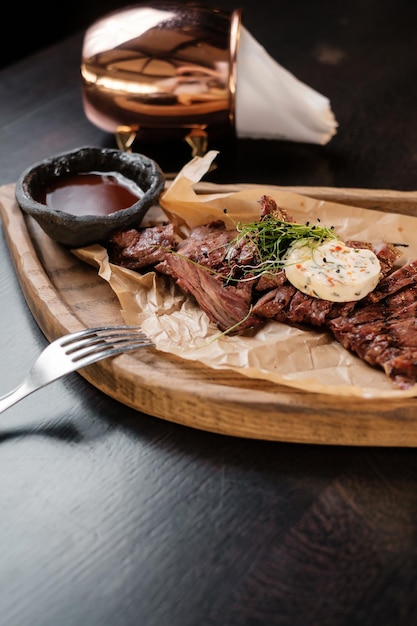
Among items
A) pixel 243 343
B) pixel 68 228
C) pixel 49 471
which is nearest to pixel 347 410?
pixel 243 343

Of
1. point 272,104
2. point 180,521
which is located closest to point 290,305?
point 180,521

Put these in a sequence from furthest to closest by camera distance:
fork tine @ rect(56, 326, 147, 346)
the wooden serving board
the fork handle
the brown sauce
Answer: the brown sauce → fork tine @ rect(56, 326, 147, 346) → the fork handle → the wooden serving board

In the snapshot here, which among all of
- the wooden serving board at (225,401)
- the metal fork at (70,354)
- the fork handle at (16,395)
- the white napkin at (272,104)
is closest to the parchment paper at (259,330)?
the wooden serving board at (225,401)

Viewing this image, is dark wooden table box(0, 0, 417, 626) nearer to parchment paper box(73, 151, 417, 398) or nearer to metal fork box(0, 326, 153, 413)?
metal fork box(0, 326, 153, 413)

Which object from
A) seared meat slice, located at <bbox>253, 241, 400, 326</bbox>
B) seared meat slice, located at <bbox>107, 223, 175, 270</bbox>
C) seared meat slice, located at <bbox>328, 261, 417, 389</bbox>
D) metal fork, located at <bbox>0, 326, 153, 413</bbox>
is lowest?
seared meat slice, located at <bbox>328, 261, 417, 389</bbox>

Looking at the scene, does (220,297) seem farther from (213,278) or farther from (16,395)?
(16,395)

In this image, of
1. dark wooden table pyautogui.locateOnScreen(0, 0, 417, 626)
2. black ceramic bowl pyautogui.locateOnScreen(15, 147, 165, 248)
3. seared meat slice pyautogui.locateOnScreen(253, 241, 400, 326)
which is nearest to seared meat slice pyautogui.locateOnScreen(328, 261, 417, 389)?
seared meat slice pyautogui.locateOnScreen(253, 241, 400, 326)

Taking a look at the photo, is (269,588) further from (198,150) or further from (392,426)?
(198,150)

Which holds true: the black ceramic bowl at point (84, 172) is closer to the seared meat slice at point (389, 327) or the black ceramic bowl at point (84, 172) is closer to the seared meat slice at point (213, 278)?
the seared meat slice at point (213, 278)
